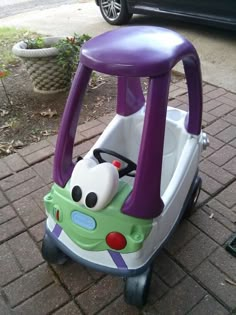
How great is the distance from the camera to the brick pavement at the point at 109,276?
1410 mm

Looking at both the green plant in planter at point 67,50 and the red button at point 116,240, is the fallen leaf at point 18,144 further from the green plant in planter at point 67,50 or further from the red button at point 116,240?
the red button at point 116,240

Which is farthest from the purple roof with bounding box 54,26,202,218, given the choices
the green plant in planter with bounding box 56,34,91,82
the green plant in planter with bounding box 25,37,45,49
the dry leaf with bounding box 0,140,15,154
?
the green plant in planter with bounding box 25,37,45,49

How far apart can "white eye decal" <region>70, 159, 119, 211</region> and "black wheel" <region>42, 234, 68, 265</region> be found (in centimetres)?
36

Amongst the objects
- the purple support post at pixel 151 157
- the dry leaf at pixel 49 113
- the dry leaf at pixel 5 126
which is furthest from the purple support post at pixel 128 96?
the dry leaf at pixel 5 126

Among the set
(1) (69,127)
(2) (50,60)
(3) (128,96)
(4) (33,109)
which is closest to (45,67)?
(2) (50,60)

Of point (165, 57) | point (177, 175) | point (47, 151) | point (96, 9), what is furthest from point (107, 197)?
point (96, 9)

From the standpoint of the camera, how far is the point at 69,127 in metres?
1.29

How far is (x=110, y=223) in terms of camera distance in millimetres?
1234

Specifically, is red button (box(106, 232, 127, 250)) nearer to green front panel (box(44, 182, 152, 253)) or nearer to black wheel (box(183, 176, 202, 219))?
green front panel (box(44, 182, 152, 253))

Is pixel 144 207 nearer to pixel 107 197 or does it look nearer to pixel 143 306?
pixel 107 197

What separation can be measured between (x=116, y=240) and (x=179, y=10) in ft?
12.2

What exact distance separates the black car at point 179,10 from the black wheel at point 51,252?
328 centimetres

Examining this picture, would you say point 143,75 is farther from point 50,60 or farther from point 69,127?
point 50,60

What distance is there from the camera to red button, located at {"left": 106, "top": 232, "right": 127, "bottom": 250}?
1.24m
